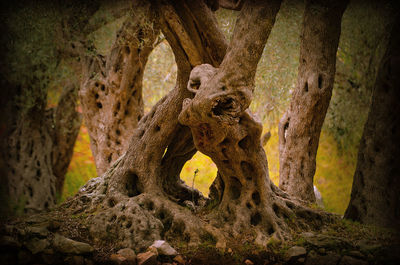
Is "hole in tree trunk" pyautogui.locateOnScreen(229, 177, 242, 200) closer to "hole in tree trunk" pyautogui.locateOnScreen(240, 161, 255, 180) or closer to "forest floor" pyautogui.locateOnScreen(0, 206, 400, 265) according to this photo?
"hole in tree trunk" pyautogui.locateOnScreen(240, 161, 255, 180)

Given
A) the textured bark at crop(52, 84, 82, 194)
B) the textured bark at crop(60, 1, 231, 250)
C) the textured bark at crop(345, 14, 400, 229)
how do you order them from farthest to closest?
the textured bark at crop(52, 84, 82, 194) → the textured bark at crop(345, 14, 400, 229) → the textured bark at crop(60, 1, 231, 250)

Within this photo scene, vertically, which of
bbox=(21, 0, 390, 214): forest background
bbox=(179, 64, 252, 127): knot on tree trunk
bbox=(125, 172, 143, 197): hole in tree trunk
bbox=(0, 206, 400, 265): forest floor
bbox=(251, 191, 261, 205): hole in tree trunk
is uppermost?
bbox=(21, 0, 390, 214): forest background

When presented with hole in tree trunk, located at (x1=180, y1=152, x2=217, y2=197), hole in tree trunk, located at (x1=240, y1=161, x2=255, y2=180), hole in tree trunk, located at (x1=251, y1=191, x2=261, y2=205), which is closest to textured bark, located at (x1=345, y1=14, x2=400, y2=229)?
hole in tree trunk, located at (x1=251, y1=191, x2=261, y2=205)

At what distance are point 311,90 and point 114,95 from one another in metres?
4.81

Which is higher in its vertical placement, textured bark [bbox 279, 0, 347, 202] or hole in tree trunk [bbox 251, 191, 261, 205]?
textured bark [bbox 279, 0, 347, 202]

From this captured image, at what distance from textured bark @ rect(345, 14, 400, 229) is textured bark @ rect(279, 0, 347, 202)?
5.34 feet

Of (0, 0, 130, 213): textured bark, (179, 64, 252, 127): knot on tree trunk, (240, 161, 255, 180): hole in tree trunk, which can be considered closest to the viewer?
(179, 64, 252, 127): knot on tree trunk

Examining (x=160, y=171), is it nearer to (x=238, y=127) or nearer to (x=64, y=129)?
(x=238, y=127)

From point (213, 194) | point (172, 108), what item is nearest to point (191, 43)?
point (172, 108)

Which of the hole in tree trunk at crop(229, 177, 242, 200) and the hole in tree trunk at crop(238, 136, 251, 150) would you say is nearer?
the hole in tree trunk at crop(238, 136, 251, 150)

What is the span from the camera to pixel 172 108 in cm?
550

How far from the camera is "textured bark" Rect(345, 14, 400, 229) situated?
530 centimetres

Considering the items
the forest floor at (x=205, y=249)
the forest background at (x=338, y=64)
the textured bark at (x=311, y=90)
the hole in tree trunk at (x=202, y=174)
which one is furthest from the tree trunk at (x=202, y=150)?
the hole in tree trunk at (x=202, y=174)

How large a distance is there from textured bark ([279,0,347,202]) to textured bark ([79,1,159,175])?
3.69m
